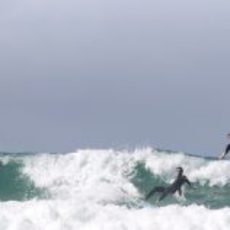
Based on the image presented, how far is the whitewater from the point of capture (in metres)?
37.9

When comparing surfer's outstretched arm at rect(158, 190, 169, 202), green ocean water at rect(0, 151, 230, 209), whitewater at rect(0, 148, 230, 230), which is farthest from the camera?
green ocean water at rect(0, 151, 230, 209)

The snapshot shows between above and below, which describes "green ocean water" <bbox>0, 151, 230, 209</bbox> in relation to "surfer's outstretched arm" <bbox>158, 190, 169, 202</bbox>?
below

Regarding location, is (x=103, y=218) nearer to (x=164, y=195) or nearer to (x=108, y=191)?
(x=164, y=195)

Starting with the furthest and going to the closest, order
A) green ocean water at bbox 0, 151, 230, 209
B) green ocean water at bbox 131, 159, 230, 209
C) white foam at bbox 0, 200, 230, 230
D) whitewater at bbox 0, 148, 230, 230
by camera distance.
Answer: green ocean water at bbox 0, 151, 230, 209, green ocean water at bbox 131, 159, 230, 209, whitewater at bbox 0, 148, 230, 230, white foam at bbox 0, 200, 230, 230

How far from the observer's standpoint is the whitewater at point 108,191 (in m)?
37.9

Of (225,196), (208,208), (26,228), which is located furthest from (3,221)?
(225,196)

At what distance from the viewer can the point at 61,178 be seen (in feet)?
164

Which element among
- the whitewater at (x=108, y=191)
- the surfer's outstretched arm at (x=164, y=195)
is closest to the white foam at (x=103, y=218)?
the whitewater at (x=108, y=191)

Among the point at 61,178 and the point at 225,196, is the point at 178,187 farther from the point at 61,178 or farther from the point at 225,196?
the point at 61,178

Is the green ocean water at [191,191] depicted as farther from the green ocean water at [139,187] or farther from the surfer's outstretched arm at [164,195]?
the surfer's outstretched arm at [164,195]

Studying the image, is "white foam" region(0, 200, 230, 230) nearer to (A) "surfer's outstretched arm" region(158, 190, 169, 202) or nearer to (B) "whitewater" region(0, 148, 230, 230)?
(B) "whitewater" region(0, 148, 230, 230)

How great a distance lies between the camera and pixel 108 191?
152 feet

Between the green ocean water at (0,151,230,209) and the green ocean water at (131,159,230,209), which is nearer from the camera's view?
the green ocean water at (131,159,230,209)

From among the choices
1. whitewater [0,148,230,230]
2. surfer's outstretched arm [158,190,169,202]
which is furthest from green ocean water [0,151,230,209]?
surfer's outstretched arm [158,190,169,202]
